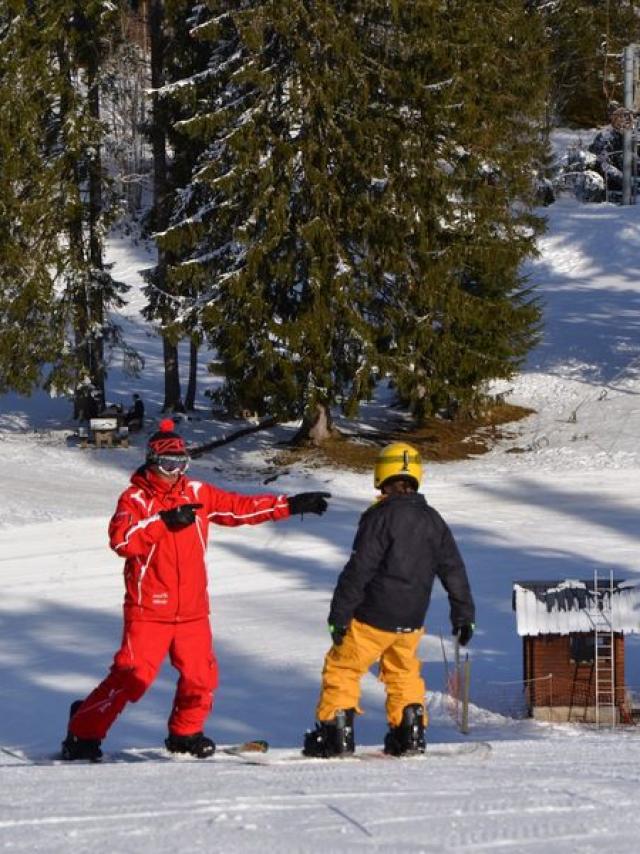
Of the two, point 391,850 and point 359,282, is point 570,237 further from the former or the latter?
point 391,850

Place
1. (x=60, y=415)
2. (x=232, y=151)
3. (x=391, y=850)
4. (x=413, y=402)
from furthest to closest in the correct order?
(x=60, y=415) < (x=413, y=402) < (x=232, y=151) < (x=391, y=850)

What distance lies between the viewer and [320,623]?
14.9 meters

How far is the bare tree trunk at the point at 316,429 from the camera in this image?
2533 centimetres

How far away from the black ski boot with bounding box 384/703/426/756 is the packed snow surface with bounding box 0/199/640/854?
0.15 metres

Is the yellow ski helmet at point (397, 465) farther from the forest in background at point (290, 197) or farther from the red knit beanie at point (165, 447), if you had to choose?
the forest in background at point (290, 197)

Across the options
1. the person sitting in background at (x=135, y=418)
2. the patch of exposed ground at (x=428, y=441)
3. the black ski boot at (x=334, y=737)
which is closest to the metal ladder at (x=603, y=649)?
the black ski boot at (x=334, y=737)

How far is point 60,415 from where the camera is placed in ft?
99.8

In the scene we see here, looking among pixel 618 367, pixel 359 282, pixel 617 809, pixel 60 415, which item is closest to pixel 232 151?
pixel 359 282

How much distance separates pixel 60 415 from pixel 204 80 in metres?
8.43

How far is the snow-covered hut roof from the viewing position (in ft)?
40.9

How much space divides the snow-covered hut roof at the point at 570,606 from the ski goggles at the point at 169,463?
573 centimetres

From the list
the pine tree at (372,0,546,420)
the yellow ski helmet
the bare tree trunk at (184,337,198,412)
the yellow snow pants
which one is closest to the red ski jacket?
the yellow snow pants

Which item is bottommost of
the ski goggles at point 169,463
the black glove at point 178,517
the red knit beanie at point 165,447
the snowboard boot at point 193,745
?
the snowboard boot at point 193,745

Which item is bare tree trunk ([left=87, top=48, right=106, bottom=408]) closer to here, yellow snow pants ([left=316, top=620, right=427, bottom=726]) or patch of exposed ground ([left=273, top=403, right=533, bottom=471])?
patch of exposed ground ([left=273, top=403, right=533, bottom=471])
